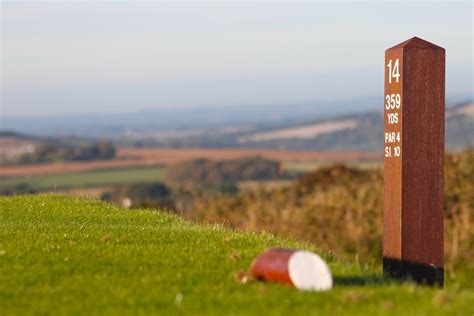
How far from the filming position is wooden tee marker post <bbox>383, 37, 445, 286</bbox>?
45.2 feet

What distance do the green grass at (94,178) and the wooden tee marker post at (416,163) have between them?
52.8m

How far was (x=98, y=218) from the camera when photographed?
17.7 meters

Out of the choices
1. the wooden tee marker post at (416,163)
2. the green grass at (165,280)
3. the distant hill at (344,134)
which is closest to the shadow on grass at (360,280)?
the green grass at (165,280)

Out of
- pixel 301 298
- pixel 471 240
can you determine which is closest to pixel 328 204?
pixel 471 240

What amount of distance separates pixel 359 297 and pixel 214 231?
5.31 m

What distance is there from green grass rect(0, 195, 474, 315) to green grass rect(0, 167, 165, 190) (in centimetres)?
5173

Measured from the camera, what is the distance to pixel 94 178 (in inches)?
3044

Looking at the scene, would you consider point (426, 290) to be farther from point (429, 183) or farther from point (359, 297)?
point (429, 183)

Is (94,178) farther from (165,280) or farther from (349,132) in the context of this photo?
(165,280)

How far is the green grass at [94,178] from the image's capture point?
69938mm

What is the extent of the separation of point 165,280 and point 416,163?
13.1 ft

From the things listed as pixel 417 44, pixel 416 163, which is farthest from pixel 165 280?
pixel 417 44

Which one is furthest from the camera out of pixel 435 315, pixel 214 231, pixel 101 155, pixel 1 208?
pixel 101 155

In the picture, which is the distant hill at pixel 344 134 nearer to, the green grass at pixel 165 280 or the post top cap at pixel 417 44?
the post top cap at pixel 417 44
